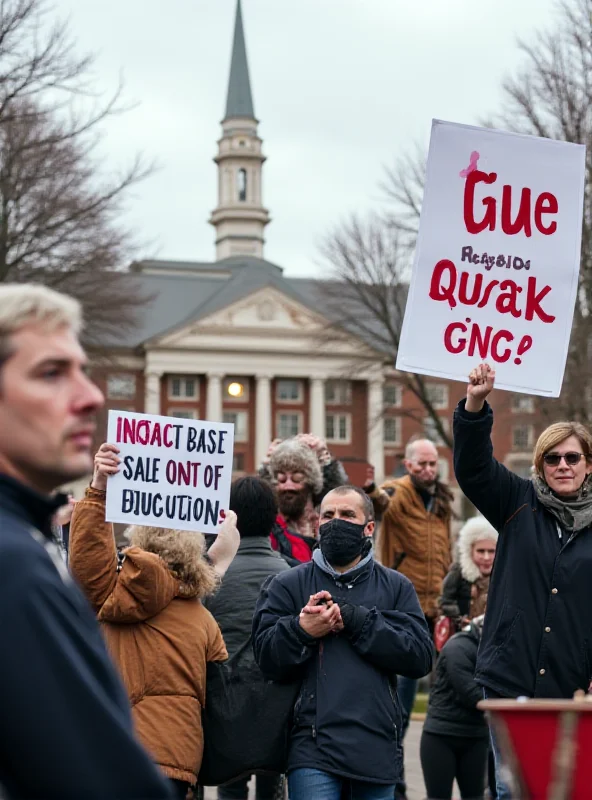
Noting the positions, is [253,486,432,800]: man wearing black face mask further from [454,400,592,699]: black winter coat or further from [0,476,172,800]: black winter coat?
[0,476,172,800]: black winter coat

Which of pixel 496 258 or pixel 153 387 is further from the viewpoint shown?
pixel 153 387

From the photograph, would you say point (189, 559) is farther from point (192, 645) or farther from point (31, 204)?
point (31, 204)

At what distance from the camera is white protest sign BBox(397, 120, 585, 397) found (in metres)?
5.61

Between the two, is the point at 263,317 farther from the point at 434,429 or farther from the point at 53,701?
the point at 53,701

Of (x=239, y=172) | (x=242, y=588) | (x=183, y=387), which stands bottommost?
(x=242, y=588)

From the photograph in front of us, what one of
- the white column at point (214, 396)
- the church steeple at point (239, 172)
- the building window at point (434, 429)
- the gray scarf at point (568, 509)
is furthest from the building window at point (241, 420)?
the gray scarf at point (568, 509)

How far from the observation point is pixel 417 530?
32.1ft

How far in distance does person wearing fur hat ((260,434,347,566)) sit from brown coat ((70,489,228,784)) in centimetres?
173

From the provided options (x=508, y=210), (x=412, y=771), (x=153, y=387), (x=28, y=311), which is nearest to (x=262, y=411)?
(x=153, y=387)

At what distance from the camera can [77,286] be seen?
2844 cm

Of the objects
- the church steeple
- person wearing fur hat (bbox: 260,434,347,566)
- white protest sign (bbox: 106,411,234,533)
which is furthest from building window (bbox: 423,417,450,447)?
the church steeple

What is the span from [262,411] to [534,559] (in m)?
92.2

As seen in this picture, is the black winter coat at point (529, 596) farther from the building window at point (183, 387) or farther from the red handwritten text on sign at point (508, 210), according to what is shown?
the building window at point (183, 387)

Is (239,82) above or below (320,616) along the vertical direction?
above
